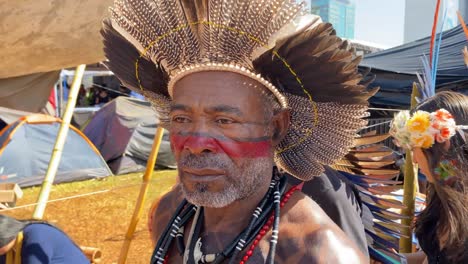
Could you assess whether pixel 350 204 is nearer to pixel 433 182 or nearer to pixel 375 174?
pixel 375 174

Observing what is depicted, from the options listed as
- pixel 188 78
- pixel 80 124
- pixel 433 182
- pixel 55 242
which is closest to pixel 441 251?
pixel 433 182

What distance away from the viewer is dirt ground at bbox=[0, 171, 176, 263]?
6.20m

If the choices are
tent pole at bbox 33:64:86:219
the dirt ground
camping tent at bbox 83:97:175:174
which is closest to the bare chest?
tent pole at bbox 33:64:86:219

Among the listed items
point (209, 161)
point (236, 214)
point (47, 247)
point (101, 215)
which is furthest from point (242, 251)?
point (101, 215)

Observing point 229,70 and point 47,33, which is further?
point 47,33

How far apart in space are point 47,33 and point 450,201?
77.8 inches

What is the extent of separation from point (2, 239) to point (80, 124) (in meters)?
10.9

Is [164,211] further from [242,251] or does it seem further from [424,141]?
[424,141]

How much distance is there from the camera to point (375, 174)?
2.66 meters

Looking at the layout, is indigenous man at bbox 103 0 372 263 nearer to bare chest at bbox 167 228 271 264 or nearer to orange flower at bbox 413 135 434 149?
bare chest at bbox 167 228 271 264

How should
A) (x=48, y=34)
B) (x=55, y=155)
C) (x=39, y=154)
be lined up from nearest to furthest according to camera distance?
(x=48, y=34)
(x=55, y=155)
(x=39, y=154)

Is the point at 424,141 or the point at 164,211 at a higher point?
the point at 424,141

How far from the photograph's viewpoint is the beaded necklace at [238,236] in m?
1.70

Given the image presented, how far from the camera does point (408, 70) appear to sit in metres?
8.52
